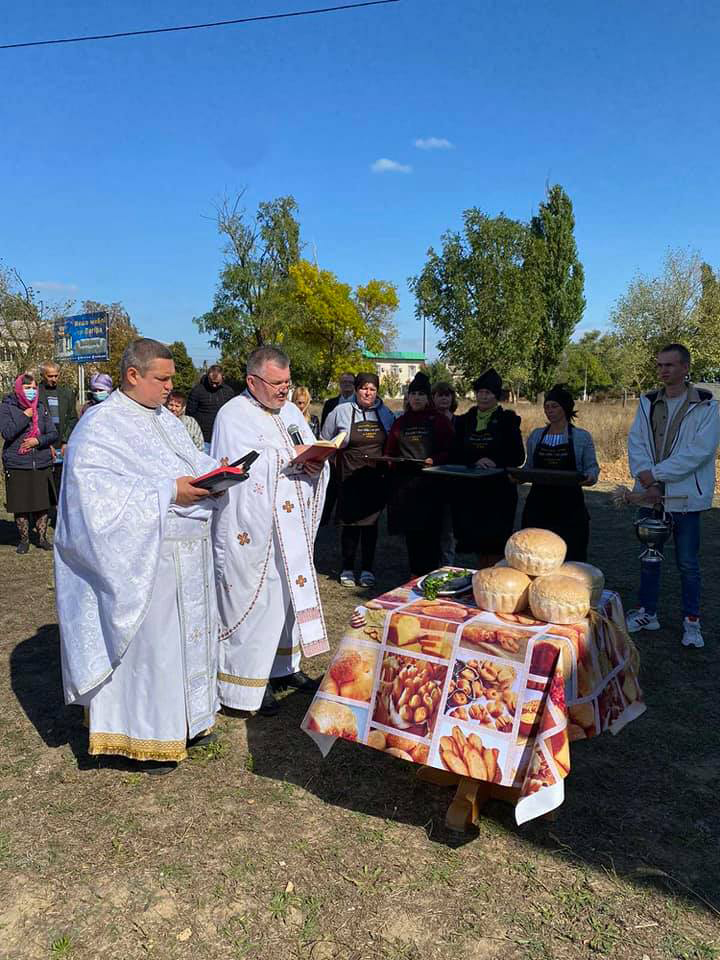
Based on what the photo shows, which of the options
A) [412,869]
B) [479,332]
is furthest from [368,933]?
[479,332]

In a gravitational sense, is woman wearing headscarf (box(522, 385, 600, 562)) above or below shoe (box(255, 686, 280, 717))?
above

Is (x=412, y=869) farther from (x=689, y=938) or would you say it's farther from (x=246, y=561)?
(x=246, y=561)

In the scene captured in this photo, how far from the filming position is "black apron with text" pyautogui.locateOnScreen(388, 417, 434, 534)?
6.34 metres

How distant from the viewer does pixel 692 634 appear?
207 inches

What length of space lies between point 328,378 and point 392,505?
4714 centimetres

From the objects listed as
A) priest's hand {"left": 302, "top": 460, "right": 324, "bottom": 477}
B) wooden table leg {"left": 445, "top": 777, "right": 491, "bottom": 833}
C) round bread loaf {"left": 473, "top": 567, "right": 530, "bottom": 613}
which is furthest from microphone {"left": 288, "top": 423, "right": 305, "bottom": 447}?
wooden table leg {"left": 445, "top": 777, "right": 491, "bottom": 833}

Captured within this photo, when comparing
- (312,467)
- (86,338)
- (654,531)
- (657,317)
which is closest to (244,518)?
(312,467)

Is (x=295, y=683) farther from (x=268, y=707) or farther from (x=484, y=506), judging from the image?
(x=484, y=506)

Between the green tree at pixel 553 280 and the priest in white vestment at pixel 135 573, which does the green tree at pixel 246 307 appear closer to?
the green tree at pixel 553 280

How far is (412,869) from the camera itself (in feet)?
9.46

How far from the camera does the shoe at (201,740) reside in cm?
385

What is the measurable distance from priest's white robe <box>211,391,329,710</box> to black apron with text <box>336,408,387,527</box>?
2.71 m

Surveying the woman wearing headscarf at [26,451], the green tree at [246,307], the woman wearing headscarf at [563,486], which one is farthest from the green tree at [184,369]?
the woman wearing headscarf at [563,486]

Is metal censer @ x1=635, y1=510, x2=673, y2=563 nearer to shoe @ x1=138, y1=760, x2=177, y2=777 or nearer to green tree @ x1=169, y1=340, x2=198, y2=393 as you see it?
shoe @ x1=138, y1=760, x2=177, y2=777
